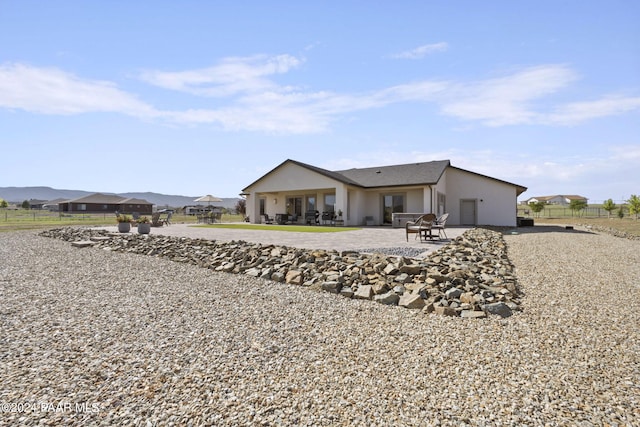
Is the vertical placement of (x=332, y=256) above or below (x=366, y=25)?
below

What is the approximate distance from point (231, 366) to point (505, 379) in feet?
8.73

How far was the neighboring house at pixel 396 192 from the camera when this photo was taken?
20.8 metres

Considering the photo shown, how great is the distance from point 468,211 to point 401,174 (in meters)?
5.57

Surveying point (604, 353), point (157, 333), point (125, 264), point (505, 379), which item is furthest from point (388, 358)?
point (125, 264)

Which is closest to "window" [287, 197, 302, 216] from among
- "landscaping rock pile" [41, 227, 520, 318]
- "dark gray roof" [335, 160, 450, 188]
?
"dark gray roof" [335, 160, 450, 188]

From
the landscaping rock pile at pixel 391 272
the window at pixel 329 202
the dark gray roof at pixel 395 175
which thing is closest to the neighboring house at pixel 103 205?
the window at pixel 329 202

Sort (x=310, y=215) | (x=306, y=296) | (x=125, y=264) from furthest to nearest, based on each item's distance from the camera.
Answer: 1. (x=310, y=215)
2. (x=125, y=264)
3. (x=306, y=296)

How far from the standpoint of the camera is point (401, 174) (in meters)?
22.5

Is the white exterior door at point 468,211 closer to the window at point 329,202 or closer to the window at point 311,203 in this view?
the window at point 329,202

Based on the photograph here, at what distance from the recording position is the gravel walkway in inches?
98.9

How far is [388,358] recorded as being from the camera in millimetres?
3402

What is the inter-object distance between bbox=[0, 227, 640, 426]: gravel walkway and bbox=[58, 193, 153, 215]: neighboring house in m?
66.8

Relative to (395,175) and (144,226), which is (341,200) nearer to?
(395,175)

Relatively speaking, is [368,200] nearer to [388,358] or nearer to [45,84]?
[45,84]
